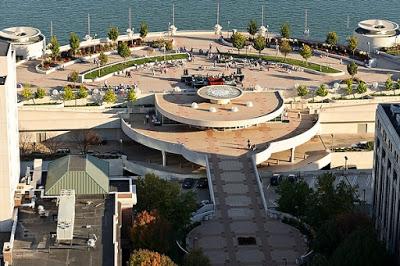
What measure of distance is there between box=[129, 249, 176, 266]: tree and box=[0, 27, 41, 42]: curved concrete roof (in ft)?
107

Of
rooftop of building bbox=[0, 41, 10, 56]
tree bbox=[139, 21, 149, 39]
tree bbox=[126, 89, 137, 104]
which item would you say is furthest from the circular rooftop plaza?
rooftop of building bbox=[0, 41, 10, 56]

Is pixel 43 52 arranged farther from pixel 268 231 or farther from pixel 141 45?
pixel 268 231

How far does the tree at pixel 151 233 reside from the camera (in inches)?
1892

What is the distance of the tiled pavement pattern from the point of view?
51438 millimetres

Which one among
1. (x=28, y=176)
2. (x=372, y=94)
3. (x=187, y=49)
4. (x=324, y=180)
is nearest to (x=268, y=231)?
(x=324, y=180)

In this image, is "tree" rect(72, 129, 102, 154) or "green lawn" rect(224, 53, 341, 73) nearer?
"tree" rect(72, 129, 102, 154)

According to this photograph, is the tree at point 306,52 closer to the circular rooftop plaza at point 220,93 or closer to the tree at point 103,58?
the circular rooftop plaza at point 220,93

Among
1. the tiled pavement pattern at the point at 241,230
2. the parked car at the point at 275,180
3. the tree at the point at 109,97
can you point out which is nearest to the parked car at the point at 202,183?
the tiled pavement pattern at the point at 241,230

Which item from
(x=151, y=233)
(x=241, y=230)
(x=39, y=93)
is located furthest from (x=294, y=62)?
(x=151, y=233)

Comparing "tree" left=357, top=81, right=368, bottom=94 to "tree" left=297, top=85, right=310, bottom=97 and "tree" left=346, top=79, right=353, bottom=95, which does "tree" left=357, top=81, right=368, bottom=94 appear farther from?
"tree" left=297, top=85, right=310, bottom=97

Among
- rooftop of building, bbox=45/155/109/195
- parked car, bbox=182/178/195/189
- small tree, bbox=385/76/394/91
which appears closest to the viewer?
rooftop of building, bbox=45/155/109/195

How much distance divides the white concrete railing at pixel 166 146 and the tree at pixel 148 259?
16056mm

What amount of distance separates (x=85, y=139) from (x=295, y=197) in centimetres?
1643

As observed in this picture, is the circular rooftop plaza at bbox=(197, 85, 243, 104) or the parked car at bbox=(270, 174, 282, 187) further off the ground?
the circular rooftop plaza at bbox=(197, 85, 243, 104)
